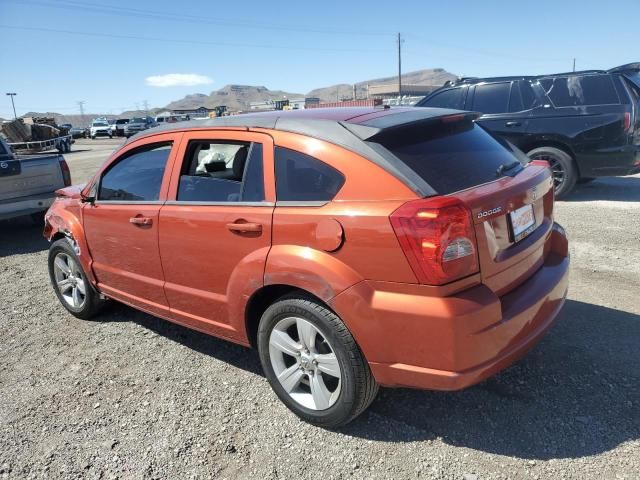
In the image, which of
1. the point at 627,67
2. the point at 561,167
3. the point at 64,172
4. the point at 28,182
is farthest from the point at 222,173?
the point at 627,67

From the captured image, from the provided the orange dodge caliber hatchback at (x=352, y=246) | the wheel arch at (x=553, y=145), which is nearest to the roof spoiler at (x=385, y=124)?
the orange dodge caliber hatchback at (x=352, y=246)

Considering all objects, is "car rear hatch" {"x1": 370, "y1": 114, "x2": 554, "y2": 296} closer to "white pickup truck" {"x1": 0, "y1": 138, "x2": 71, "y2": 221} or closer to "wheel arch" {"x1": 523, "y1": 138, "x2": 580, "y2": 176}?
"wheel arch" {"x1": 523, "y1": 138, "x2": 580, "y2": 176}

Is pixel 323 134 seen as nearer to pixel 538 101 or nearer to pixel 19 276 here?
pixel 19 276

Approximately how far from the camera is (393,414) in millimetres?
2854

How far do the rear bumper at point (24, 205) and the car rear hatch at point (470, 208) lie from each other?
674 centimetres

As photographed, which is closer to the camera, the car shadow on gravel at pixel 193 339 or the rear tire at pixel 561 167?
the car shadow on gravel at pixel 193 339

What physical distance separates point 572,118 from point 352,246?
6.80 meters

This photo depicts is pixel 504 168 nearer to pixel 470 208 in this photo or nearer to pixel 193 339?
pixel 470 208

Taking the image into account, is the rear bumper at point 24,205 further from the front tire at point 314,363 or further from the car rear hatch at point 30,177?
the front tire at point 314,363

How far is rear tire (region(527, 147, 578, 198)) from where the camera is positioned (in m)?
7.74

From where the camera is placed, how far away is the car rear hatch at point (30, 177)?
23.6 ft

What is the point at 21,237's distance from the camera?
7.95 m

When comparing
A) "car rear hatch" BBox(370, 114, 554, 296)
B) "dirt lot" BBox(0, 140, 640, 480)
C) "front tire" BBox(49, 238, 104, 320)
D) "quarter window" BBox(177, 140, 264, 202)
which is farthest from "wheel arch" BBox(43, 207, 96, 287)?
"car rear hatch" BBox(370, 114, 554, 296)

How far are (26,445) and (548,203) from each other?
11.2ft
